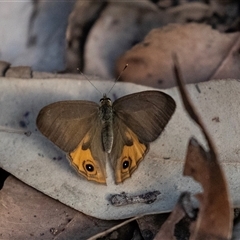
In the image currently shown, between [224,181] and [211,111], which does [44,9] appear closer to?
[211,111]

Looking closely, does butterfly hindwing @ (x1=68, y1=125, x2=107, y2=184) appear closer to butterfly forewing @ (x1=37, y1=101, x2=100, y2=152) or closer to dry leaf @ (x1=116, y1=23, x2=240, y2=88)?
butterfly forewing @ (x1=37, y1=101, x2=100, y2=152)

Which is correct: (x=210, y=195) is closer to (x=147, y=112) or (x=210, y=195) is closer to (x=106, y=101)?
(x=147, y=112)

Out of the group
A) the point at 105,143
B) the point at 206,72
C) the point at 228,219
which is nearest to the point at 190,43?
the point at 206,72

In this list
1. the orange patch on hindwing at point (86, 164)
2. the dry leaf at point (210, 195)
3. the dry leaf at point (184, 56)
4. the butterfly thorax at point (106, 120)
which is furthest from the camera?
the dry leaf at point (184, 56)

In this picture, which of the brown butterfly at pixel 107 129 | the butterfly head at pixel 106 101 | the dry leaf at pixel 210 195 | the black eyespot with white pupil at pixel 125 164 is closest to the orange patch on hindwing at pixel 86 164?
the brown butterfly at pixel 107 129

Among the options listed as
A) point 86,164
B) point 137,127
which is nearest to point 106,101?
point 137,127

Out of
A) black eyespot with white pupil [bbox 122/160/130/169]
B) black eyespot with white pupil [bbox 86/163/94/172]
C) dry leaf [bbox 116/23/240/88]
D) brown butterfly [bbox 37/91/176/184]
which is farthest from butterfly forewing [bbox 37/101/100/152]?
dry leaf [bbox 116/23/240/88]

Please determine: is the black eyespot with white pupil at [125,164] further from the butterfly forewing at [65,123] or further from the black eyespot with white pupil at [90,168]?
the butterfly forewing at [65,123]
